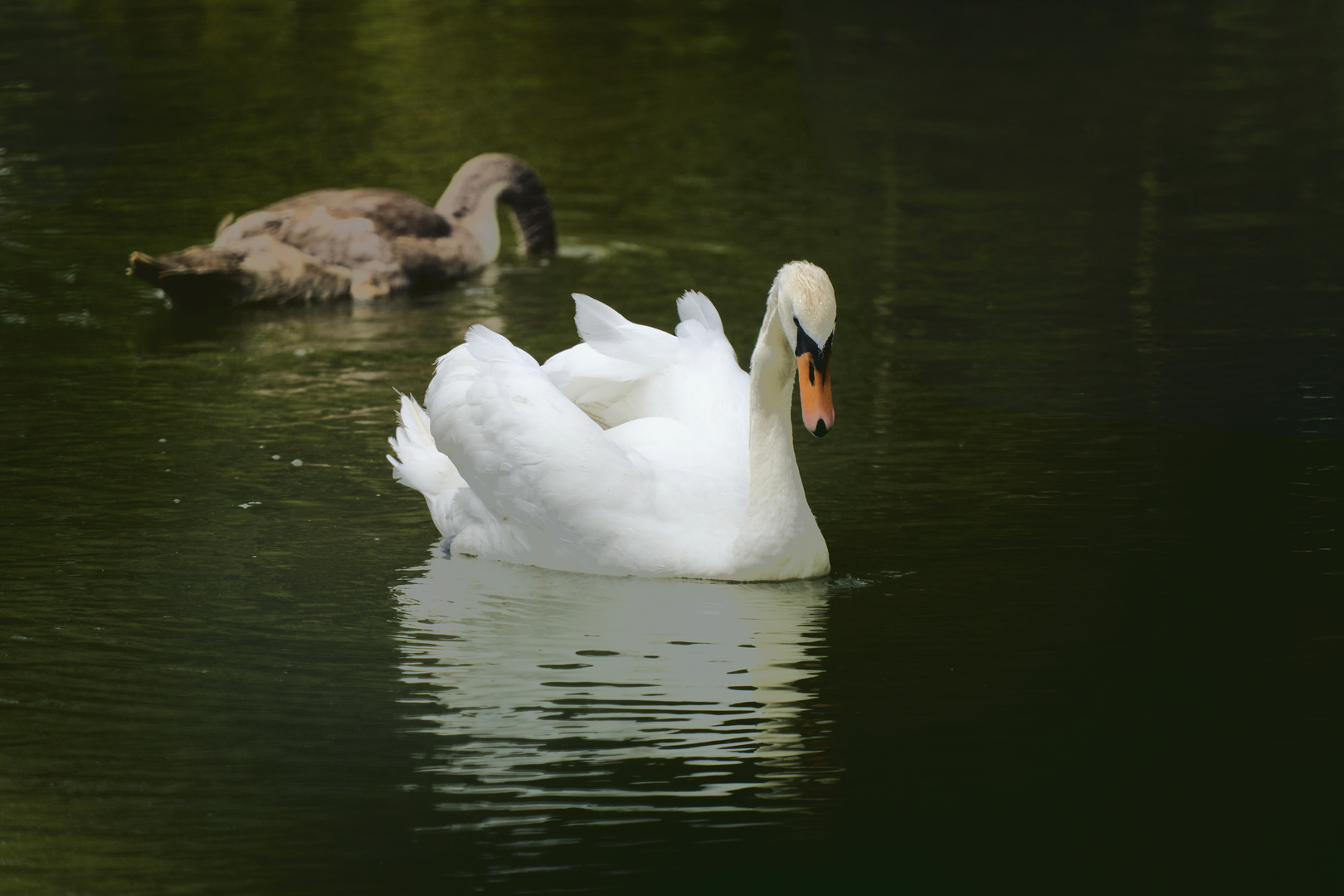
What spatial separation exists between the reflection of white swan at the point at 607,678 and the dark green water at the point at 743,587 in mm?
21

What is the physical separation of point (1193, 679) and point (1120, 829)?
1132 mm

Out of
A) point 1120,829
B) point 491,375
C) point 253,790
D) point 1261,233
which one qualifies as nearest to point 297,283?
point 491,375

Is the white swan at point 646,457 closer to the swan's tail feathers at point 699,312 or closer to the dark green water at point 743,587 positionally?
the dark green water at point 743,587

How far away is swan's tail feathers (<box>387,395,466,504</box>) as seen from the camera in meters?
7.70

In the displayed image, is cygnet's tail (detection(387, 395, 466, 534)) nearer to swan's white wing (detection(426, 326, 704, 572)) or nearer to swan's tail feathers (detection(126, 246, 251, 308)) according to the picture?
swan's white wing (detection(426, 326, 704, 572))

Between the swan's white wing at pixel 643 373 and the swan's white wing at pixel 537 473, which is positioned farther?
the swan's white wing at pixel 643 373

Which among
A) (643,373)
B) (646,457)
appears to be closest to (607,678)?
(646,457)

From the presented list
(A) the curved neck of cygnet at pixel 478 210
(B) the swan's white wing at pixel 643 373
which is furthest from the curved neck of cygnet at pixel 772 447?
(A) the curved neck of cygnet at pixel 478 210

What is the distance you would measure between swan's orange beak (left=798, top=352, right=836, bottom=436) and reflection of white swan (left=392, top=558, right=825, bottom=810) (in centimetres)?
72

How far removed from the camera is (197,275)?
38.5 feet

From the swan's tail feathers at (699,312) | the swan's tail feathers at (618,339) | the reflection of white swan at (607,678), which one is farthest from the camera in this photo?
the swan's tail feathers at (699,312)

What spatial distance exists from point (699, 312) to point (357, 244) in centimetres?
486

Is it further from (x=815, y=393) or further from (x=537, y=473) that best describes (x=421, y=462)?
(x=815, y=393)

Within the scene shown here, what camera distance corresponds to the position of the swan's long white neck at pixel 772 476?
6.75 meters
